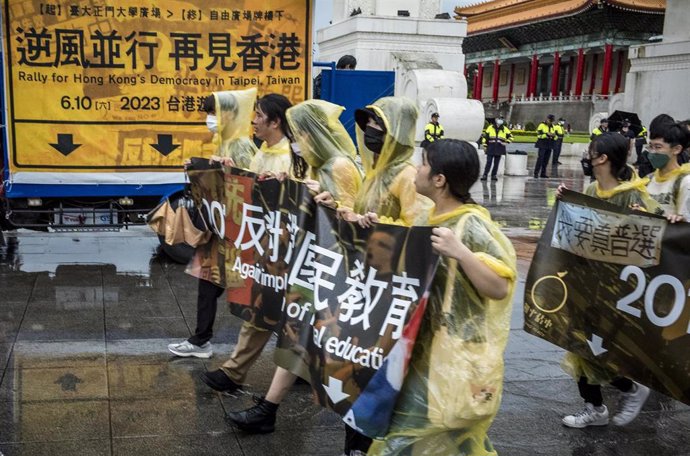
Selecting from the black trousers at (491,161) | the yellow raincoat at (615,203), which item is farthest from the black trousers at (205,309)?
the black trousers at (491,161)

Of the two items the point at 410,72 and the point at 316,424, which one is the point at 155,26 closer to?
the point at 316,424

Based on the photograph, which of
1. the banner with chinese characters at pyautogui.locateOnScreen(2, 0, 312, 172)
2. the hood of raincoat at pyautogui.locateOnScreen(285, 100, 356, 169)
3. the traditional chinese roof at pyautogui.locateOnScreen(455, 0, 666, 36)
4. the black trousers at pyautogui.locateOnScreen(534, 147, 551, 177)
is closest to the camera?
the hood of raincoat at pyautogui.locateOnScreen(285, 100, 356, 169)

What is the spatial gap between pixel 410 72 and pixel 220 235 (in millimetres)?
11871

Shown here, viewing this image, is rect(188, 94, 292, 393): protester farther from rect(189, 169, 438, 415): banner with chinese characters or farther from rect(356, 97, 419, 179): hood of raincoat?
rect(356, 97, 419, 179): hood of raincoat

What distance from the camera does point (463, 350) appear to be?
2.82 m

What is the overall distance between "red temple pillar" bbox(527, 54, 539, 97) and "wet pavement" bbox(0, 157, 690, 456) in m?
52.8

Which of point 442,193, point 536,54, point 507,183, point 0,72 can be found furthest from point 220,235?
point 536,54

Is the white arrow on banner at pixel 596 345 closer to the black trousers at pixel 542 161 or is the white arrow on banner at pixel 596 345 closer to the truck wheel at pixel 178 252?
the truck wheel at pixel 178 252

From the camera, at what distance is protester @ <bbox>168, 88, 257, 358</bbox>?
5.07m

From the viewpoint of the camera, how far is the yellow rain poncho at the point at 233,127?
5066mm

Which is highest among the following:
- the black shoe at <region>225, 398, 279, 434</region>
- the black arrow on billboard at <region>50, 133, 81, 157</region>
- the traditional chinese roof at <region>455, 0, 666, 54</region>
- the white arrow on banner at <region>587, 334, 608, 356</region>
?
the traditional chinese roof at <region>455, 0, 666, 54</region>

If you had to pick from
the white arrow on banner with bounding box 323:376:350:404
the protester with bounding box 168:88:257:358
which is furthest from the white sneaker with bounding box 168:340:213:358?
the white arrow on banner with bounding box 323:376:350:404

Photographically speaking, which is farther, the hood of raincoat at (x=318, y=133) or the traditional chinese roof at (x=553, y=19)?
the traditional chinese roof at (x=553, y=19)

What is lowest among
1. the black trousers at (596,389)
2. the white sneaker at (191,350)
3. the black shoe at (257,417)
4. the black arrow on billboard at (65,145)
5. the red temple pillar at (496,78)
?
the white sneaker at (191,350)
